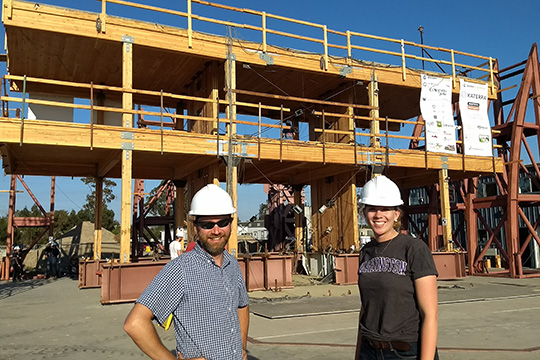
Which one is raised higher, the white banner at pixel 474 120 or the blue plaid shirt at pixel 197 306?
the white banner at pixel 474 120

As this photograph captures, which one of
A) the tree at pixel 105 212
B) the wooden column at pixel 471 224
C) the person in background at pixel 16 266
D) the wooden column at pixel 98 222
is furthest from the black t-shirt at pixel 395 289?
the tree at pixel 105 212

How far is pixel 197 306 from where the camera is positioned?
252 cm

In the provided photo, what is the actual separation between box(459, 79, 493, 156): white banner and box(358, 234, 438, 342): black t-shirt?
1688 centimetres

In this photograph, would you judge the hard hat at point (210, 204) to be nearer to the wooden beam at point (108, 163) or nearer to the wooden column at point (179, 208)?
the wooden beam at point (108, 163)

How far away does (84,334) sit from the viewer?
8.56 metres

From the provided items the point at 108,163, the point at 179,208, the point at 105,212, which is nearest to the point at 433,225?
the point at 179,208

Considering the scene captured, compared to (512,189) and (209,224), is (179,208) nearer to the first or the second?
(512,189)

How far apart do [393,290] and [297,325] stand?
20.8 ft

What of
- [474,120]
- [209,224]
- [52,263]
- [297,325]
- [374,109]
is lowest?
[297,325]

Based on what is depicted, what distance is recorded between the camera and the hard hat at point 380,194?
10.6ft

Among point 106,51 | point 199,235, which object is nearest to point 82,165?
point 106,51

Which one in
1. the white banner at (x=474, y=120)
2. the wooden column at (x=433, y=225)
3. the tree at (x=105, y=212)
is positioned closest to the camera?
the white banner at (x=474, y=120)

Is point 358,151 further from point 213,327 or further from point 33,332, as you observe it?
point 213,327

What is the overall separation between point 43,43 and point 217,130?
5932 mm
